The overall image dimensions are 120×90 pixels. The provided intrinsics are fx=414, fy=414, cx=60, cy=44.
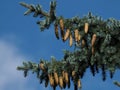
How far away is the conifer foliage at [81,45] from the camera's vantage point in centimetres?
958

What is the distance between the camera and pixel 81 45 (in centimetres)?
1000

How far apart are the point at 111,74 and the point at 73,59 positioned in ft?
3.52

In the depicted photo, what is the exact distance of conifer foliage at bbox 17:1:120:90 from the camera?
9578 mm

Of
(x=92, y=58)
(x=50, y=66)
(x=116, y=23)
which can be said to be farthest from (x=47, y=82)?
(x=116, y=23)

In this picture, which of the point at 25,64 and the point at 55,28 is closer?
the point at 55,28

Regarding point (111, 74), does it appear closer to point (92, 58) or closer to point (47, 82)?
point (92, 58)

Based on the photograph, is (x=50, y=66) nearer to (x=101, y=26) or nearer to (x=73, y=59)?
(x=73, y=59)

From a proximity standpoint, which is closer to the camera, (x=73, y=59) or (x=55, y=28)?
(x=55, y=28)

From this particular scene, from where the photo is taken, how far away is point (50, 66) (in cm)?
1030

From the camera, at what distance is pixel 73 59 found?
1020 centimetres

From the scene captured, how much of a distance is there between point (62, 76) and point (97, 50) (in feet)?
3.51

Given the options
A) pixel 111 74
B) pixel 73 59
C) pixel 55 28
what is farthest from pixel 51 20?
pixel 111 74

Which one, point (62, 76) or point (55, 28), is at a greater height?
point (55, 28)

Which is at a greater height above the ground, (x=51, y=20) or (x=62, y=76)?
(x=51, y=20)
